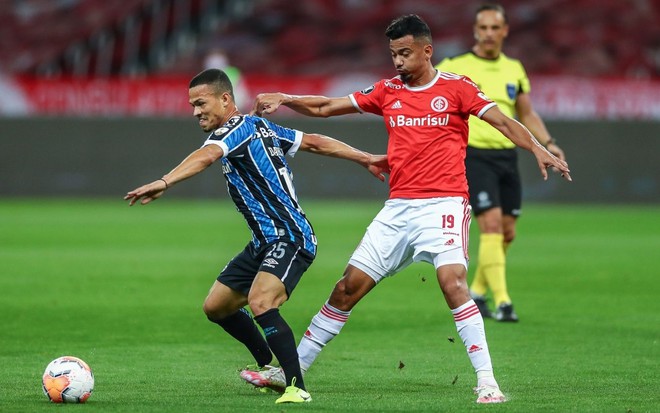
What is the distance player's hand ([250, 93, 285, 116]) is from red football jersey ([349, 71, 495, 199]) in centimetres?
70

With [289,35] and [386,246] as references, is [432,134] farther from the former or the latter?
[289,35]

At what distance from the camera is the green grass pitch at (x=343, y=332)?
7.02 m

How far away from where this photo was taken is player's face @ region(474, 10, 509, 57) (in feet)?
35.6

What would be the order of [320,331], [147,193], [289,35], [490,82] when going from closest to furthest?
[147,193]
[320,331]
[490,82]
[289,35]

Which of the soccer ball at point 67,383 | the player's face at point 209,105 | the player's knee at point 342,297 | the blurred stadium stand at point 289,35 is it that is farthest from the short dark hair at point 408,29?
the blurred stadium stand at point 289,35

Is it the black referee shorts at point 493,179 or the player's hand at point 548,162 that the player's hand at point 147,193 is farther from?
the black referee shorts at point 493,179

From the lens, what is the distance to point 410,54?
7238mm

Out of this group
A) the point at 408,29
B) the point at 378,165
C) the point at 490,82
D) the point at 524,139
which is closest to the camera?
the point at 524,139

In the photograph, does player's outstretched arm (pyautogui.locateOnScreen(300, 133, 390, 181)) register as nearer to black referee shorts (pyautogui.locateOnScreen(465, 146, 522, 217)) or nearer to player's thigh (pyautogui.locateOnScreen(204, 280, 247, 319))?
player's thigh (pyautogui.locateOnScreen(204, 280, 247, 319))

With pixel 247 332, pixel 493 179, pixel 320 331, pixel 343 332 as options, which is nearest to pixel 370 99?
pixel 320 331

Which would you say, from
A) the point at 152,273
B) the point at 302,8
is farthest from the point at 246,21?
the point at 152,273

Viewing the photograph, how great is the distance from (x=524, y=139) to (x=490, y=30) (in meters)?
3.97

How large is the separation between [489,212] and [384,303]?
1.74 meters

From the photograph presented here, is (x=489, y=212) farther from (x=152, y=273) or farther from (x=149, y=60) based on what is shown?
(x=149, y=60)
